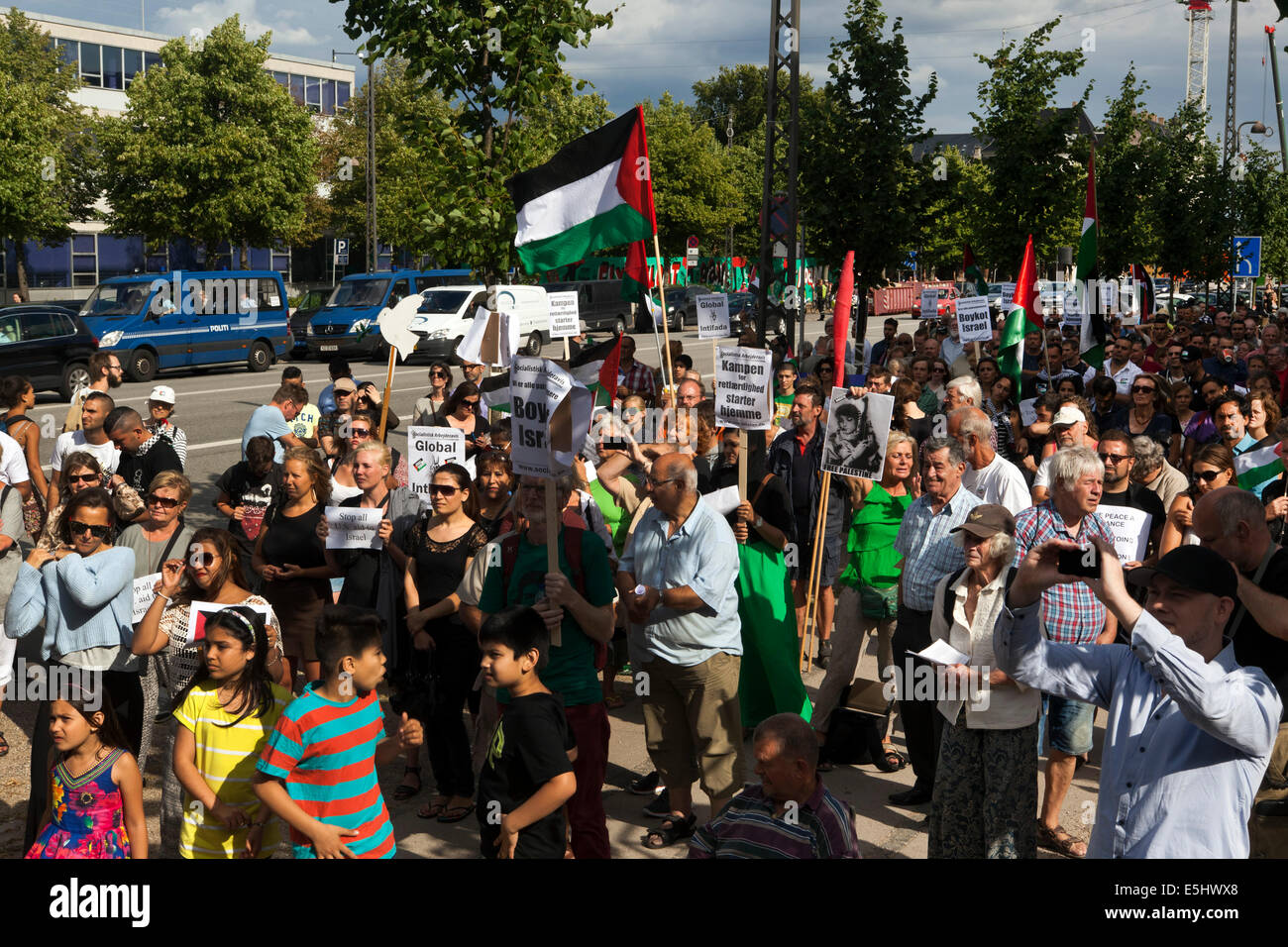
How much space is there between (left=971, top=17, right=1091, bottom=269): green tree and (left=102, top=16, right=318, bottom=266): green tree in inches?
910

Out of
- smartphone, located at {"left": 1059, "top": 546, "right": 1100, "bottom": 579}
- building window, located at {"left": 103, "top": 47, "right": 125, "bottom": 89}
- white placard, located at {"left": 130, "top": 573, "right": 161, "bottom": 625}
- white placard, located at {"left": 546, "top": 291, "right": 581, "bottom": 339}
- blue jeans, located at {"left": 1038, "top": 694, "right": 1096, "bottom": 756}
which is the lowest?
blue jeans, located at {"left": 1038, "top": 694, "right": 1096, "bottom": 756}

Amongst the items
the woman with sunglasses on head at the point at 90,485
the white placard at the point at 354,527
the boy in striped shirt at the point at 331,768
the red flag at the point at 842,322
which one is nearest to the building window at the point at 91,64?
the red flag at the point at 842,322

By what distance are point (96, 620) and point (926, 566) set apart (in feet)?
12.4

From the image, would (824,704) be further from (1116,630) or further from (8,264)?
(8,264)

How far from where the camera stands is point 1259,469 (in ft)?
22.5

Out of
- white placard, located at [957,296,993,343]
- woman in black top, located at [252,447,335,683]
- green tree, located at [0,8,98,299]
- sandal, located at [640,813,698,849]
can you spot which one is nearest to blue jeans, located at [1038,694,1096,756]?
sandal, located at [640,813,698,849]

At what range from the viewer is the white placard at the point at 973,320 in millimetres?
13734

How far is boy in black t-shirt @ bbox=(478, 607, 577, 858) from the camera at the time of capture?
4227 millimetres

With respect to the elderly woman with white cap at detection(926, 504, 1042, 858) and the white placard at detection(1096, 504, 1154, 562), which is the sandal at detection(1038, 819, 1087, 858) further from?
the white placard at detection(1096, 504, 1154, 562)

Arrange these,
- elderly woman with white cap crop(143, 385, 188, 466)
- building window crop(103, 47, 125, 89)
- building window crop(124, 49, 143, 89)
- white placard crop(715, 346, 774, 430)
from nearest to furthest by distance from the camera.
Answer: white placard crop(715, 346, 774, 430), elderly woman with white cap crop(143, 385, 188, 466), building window crop(103, 47, 125, 89), building window crop(124, 49, 143, 89)

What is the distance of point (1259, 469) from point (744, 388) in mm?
2892

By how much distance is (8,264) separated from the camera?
45250 mm

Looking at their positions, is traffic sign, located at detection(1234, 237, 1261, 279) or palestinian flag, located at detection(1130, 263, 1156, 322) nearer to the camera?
palestinian flag, located at detection(1130, 263, 1156, 322)

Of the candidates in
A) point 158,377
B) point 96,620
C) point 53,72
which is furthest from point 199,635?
point 53,72
